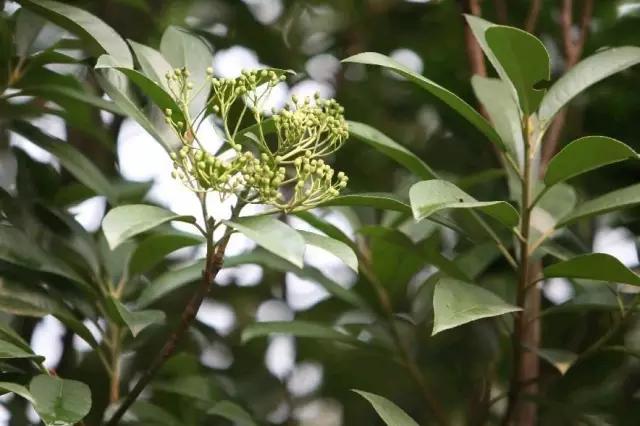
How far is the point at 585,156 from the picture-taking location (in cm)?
77

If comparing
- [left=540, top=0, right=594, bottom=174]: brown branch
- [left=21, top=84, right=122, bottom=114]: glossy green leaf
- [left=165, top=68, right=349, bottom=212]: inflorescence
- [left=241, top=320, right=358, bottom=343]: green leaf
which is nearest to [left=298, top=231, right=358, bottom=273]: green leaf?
[left=165, top=68, right=349, bottom=212]: inflorescence

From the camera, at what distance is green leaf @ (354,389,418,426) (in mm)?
766

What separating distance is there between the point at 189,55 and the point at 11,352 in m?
0.33

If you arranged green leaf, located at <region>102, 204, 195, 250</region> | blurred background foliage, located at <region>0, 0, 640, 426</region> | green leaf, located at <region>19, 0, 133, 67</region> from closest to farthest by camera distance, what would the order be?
green leaf, located at <region>102, 204, 195, 250</region> → green leaf, located at <region>19, 0, 133, 67</region> → blurred background foliage, located at <region>0, 0, 640, 426</region>

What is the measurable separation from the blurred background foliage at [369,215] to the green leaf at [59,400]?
0.18m

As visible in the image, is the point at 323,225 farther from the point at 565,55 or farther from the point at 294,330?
the point at 565,55

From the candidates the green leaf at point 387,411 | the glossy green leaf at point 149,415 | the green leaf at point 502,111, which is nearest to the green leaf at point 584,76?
the green leaf at point 502,111

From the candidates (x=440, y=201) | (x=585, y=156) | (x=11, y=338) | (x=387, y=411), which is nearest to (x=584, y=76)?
(x=585, y=156)

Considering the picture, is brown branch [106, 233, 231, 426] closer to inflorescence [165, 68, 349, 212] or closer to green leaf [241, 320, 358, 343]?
inflorescence [165, 68, 349, 212]

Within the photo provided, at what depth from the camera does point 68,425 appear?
27.7 inches

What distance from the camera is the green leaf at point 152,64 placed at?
0.82 metres

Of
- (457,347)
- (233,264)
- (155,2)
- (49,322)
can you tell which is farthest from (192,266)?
(155,2)

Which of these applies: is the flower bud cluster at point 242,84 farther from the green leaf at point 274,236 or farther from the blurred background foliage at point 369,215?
the blurred background foliage at point 369,215

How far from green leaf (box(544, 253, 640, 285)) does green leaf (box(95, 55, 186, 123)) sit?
13.9 inches
